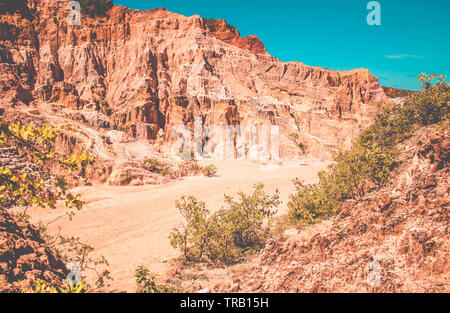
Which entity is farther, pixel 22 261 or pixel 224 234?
pixel 224 234

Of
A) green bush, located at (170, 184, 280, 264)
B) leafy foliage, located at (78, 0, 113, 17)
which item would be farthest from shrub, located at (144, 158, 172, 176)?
leafy foliage, located at (78, 0, 113, 17)

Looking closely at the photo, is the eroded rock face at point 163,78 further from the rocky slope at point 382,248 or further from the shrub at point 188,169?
the rocky slope at point 382,248

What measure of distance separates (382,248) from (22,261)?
6839mm

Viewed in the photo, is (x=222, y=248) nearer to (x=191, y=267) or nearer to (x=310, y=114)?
(x=191, y=267)

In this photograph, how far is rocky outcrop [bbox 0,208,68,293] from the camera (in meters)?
4.36

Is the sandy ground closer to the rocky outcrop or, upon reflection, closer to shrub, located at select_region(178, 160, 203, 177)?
the rocky outcrop

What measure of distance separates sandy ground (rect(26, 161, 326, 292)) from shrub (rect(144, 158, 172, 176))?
2.35 metres

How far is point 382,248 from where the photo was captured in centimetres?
516

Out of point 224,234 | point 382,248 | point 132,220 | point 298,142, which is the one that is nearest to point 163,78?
point 298,142

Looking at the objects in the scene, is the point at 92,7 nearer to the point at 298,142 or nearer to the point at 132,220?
the point at 298,142

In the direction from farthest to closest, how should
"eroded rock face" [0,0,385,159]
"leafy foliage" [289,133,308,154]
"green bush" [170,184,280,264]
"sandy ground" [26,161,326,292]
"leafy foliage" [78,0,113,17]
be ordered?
"leafy foliage" [78,0,113,17]
"leafy foliage" [289,133,308,154]
"eroded rock face" [0,0,385,159]
"sandy ground" [26,161,326,292]
"green bush" [170,184,280,264]

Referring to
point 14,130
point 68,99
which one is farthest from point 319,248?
point 68,99

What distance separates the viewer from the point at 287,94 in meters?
59.3

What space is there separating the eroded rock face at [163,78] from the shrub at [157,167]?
1885cm
